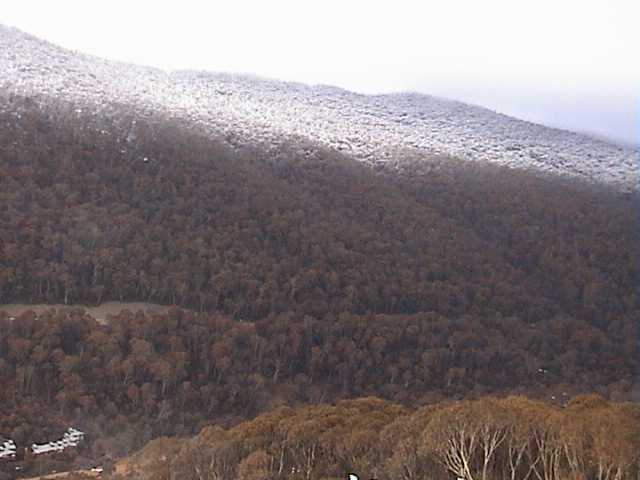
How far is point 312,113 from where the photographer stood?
43.2 meters

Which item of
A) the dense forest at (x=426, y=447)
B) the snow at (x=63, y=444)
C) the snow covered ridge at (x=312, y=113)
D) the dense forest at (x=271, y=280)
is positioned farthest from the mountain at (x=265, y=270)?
the dense forest at (x=426, y=447)

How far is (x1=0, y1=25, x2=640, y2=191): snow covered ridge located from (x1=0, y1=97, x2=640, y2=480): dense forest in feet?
8.88

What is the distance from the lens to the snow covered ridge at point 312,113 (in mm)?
33406

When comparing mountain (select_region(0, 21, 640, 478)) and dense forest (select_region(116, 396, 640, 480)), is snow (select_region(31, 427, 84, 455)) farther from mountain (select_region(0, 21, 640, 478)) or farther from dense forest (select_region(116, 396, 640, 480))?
dense forest (select_region(116, 396, 640, 480))

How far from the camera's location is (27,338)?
1467 centimetres

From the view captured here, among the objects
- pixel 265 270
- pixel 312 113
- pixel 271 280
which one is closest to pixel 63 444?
pixel 271 280

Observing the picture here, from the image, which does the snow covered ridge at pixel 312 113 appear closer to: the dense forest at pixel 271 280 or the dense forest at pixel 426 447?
the dense forest at pixel 271 280

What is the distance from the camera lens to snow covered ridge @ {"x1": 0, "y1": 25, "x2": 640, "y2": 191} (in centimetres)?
3341

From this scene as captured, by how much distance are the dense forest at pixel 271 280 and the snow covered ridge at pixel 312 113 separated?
2708 millimetres

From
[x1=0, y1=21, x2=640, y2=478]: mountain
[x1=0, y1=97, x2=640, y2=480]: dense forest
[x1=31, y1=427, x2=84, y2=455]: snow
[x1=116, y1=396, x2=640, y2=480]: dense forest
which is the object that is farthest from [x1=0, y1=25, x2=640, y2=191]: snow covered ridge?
[x1=116, y1=396, x2=640, y2=480]: dense forest

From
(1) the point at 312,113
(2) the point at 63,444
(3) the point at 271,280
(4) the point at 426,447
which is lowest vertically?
(2) the point at 63,444

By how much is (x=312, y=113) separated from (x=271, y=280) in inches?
929

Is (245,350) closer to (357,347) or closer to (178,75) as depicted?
(357,347)

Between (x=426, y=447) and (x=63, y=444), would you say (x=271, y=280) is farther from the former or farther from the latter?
(x=426, y=447)
